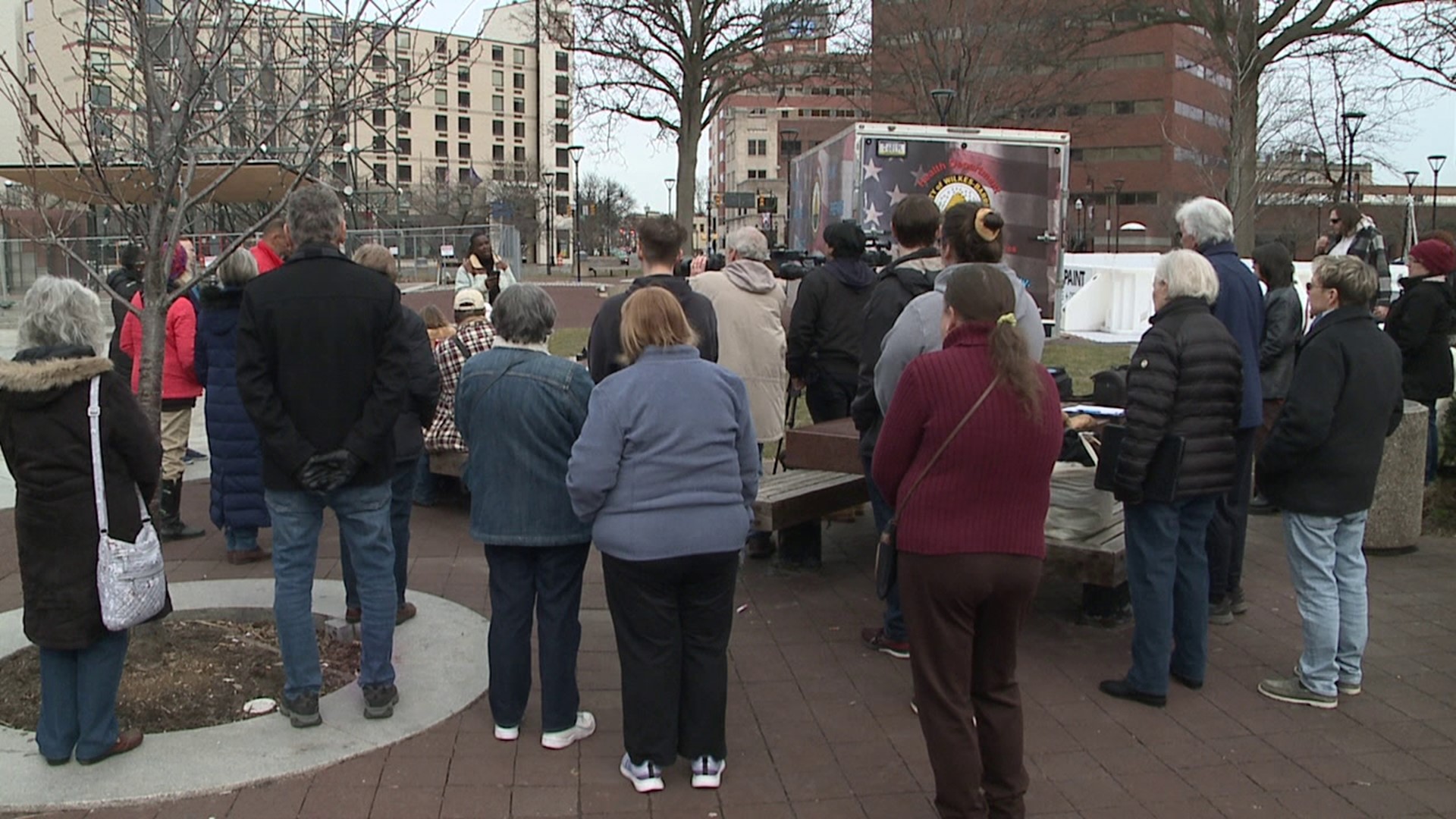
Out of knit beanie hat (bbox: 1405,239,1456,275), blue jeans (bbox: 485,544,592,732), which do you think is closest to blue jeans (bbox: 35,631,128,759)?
blue jeans (bbox: 485,544,592,732)

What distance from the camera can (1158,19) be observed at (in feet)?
88.2

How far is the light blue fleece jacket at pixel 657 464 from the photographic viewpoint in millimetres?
3770

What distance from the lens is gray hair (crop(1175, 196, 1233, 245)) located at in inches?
216

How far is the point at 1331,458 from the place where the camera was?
4.73 meters

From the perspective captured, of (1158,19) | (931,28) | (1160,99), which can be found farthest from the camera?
(1160,99)

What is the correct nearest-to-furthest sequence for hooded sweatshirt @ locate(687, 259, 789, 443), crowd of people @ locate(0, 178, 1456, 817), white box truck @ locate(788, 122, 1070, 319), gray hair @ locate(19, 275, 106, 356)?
crowd of people @ locate(0, 178, 1456, 817) → gray hair @ locate(19, 275, 106, 356) → hooded sweatshirt @ locate(687, 259, 789, 443) → white box truck @ locate(788, 122, 1070, 319)

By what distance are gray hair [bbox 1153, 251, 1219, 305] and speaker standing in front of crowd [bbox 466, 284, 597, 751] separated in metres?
2.37

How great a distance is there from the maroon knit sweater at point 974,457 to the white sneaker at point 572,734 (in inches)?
63.0

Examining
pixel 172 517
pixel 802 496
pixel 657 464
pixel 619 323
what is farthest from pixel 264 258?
pixel 657 464

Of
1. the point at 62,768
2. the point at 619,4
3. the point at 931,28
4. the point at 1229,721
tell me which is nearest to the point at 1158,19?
the point at 931,28

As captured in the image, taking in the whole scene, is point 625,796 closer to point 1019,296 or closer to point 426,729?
point 426,729

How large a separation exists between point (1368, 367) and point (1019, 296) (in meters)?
1.41

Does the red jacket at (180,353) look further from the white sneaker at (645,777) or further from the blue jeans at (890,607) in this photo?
the white sneaker at (645,777)

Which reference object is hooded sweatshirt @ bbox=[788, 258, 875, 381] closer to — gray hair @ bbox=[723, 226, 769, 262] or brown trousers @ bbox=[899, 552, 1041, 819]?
gray hair @ bbox=[723, 226, 769, 262]
